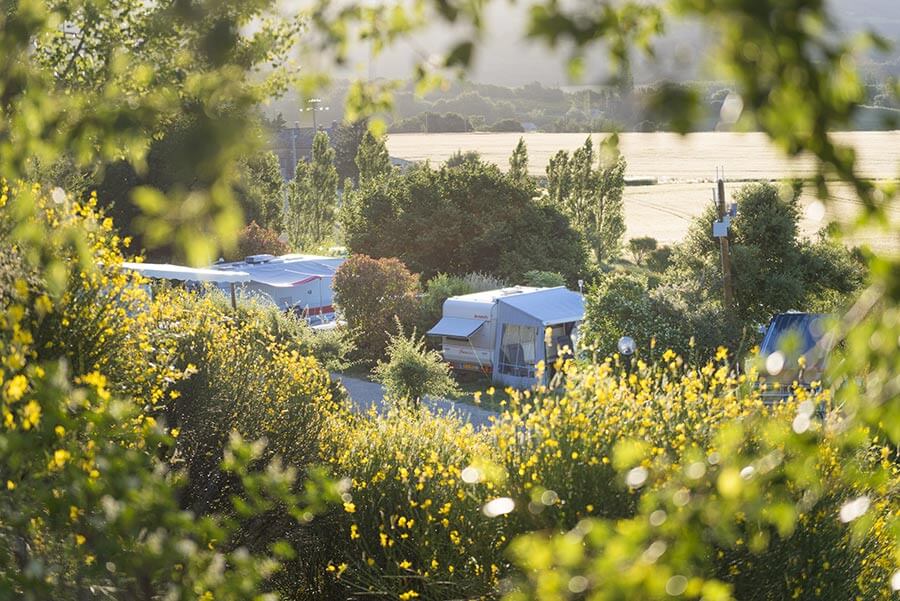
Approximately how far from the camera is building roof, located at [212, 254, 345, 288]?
31.6 metres

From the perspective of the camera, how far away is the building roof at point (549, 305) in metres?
24.9

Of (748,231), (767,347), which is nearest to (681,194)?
(748,231)

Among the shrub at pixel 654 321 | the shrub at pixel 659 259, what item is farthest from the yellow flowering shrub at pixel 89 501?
the shrub at pixel 659 259

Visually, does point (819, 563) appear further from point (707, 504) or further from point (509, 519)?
point (707, 504)

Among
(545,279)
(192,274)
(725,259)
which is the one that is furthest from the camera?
(545,279)

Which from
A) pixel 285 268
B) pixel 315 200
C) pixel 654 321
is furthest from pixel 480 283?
pixel 315 200

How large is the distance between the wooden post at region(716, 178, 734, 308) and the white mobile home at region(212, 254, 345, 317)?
1078 cm

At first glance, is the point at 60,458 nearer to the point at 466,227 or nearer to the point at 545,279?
the point at 545,279

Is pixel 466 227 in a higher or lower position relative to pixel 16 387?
lower

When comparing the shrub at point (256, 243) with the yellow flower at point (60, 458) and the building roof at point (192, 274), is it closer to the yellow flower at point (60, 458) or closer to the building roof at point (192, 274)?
the building roof at point (192, 274)

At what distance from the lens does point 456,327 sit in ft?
85.1

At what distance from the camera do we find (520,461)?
6.84 m

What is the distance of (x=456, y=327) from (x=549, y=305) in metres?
2.24

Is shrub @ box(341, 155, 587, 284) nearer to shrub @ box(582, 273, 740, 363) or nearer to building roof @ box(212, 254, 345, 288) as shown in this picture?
building roof @ box(212, 254, 345, 288)
